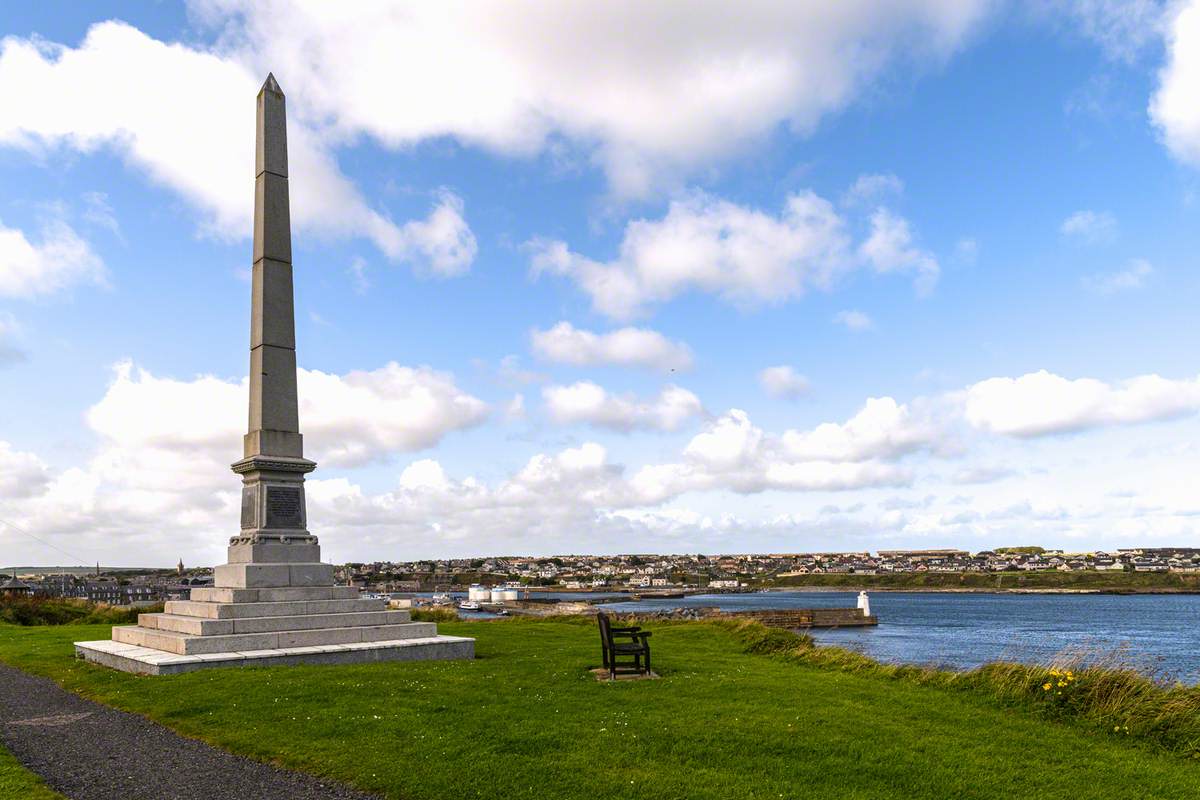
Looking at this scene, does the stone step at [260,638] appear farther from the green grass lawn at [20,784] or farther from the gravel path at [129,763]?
the green grass lawn at [20,784]

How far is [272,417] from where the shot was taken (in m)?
18.8

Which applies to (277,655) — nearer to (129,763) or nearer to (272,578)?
(272,578)

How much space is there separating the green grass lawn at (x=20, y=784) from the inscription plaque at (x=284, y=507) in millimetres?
9936

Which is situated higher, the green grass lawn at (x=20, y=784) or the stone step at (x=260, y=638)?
the stone step at (x=260, y=638)

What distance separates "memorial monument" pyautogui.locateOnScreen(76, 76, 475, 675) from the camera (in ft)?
51.0

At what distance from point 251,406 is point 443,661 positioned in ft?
25.0

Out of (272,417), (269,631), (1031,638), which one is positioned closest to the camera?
(269,631)

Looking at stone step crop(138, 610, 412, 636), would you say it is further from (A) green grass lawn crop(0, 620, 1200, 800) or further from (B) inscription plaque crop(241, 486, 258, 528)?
(B) inscription plaque crop(241, 486, 258, 528)

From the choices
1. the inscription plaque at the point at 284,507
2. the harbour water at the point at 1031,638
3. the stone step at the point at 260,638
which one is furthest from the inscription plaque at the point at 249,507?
the harbour water at the point at 1031,638

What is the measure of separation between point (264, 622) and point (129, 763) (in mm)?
8059

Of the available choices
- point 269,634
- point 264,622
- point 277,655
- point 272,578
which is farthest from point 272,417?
point 277,655

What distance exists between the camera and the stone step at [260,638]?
49.8ft

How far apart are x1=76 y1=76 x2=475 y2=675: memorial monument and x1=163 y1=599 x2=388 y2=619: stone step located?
0.02 m

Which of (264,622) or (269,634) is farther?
(264,622)
